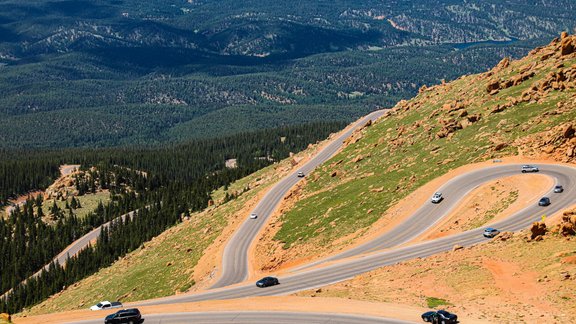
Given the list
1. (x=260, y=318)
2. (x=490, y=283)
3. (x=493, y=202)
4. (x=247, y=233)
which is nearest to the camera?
(x=490, y=283)

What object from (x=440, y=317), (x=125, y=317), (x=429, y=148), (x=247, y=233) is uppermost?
(x=429, y=148)

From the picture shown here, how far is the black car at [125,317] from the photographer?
7388cm

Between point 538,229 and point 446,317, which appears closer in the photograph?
Answer: point 446,317

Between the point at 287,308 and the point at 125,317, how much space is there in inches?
736

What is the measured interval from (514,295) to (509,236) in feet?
59.9

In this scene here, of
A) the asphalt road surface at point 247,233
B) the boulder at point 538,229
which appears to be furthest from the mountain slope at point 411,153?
the boulder at point 538,229

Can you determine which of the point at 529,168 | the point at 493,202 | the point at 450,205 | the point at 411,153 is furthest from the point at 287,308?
the point at 411,153

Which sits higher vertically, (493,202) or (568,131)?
(568,131)

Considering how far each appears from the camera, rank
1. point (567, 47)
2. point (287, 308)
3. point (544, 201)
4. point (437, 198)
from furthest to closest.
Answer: point (567, 47), point (437, 198), point (544, 201), point (287, 308)

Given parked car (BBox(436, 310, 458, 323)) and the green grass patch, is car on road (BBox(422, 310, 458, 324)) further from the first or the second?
the green grass patch

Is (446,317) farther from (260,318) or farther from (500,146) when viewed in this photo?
(500,146)

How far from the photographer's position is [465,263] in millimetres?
79562

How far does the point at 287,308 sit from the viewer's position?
74.7 meters

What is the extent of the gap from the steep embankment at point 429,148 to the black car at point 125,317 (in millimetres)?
41810
